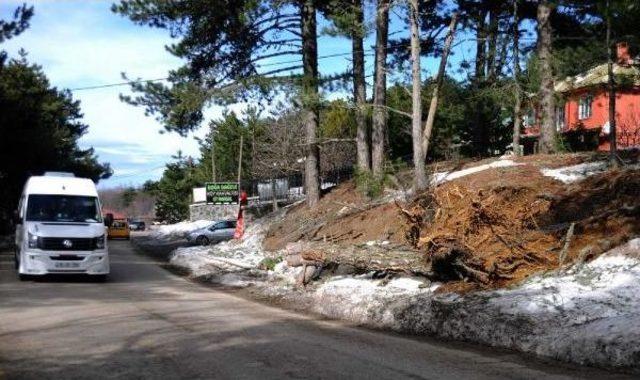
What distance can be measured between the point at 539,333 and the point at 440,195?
498 centimetres

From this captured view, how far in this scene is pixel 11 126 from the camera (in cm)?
3247

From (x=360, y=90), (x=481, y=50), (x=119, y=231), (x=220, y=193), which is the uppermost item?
(x=481, y=50)

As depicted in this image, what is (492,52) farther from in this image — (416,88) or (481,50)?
(416,88)

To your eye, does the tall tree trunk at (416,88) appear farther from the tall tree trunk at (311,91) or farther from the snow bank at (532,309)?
the snow bank at (532,309)

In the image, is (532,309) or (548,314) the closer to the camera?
(548,314)

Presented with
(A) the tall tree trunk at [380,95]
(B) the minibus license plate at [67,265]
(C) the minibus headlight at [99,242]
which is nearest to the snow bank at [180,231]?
(A) the tall tree trunk at [380,95]

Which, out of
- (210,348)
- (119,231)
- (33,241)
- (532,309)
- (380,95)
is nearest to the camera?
(210,348)

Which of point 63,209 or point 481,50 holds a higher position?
point 481,50

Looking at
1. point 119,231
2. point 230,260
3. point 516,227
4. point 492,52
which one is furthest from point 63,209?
point 119,231

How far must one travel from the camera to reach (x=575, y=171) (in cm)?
1791

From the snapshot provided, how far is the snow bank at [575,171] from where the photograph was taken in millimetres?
17281

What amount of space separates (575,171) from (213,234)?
24.0 meters

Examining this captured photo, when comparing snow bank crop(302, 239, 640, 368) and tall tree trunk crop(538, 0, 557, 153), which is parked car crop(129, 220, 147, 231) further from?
snow bank crop(302, 239, 640, 368)

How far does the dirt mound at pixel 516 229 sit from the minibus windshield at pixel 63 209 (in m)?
8.25
